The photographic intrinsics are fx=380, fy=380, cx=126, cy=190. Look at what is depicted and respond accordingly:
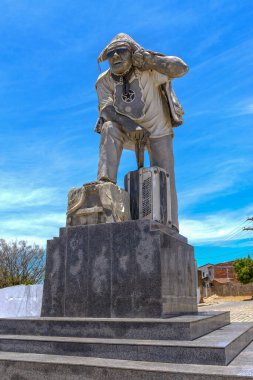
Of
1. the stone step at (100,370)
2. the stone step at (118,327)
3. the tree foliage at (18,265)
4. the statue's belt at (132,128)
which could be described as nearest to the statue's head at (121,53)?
the statue's belt at (132,128)

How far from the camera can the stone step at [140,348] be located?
10.3ft

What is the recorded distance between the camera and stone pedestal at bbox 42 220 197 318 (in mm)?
4344

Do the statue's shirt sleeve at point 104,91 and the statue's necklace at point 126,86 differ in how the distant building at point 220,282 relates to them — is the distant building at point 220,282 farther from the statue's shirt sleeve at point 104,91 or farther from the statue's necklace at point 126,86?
the statue's necklace at point 126,86

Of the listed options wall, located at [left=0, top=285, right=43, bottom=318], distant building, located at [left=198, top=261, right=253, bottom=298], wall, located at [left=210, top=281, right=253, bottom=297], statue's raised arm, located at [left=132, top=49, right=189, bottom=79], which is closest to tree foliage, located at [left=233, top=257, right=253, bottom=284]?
distant building, located at [left=198, top=261, right=253, bottom=298]

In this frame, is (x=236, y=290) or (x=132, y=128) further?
(x=236, y=290)

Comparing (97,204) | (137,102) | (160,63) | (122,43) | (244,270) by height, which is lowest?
(97,204)

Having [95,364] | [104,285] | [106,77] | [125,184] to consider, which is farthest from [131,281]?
[106,77]

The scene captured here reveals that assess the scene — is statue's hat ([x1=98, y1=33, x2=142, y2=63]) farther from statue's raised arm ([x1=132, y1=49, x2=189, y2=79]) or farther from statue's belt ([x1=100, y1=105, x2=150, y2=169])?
statue's belt ([x1=100, y1=105, x2=150, y2=169])

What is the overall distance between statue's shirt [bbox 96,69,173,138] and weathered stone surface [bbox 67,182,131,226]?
1314 mm

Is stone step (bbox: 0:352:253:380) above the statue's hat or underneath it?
underneath

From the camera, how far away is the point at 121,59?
5.90 meters

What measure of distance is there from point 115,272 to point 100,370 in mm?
1522

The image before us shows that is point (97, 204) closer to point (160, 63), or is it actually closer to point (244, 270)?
point (160, 63)

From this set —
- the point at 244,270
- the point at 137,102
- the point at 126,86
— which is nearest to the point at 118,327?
the point at 137,102
